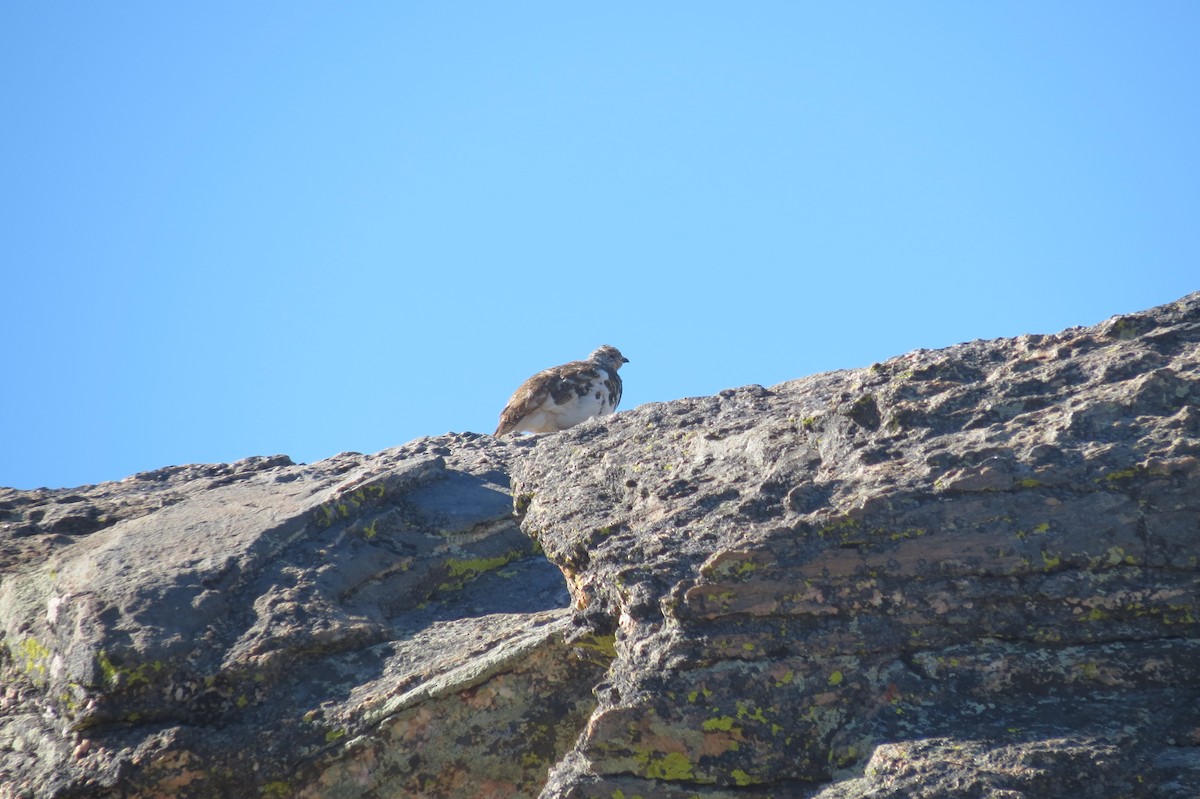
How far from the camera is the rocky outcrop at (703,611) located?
382 centimetres

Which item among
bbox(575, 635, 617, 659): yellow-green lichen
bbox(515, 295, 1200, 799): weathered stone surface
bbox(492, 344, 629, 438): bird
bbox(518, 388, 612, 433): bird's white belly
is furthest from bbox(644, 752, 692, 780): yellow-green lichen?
bbox(518, 388, 612, 433): bird's white belly

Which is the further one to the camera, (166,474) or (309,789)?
(166,474)

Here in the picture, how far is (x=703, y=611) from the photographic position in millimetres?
4215

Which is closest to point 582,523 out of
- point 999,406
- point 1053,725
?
point 999,406

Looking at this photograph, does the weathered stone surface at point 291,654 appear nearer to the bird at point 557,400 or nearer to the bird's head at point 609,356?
the bird at point 557,400

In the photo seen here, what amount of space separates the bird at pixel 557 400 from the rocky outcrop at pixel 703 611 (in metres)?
7.19

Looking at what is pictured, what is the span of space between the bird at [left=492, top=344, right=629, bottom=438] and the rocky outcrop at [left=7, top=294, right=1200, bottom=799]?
7188mm

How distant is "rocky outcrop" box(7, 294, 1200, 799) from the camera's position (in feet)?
12.5

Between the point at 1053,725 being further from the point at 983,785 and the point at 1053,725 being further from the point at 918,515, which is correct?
the point at 918,515

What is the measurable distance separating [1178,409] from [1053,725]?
126 centimetres

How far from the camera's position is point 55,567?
19.7 ft

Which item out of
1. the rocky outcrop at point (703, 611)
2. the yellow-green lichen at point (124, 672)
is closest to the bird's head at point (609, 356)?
the rocky outcrop at point (703, 611)

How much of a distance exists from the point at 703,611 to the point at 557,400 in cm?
977

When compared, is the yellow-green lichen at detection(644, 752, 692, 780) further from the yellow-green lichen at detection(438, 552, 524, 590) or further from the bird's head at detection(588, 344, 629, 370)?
the bird's head at detection(588, 344, 629, 370)
